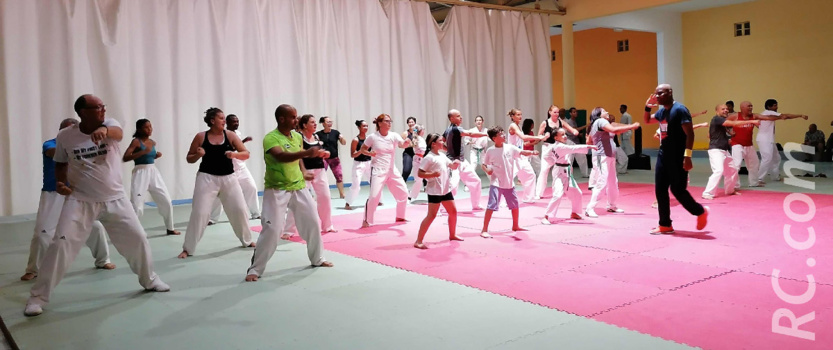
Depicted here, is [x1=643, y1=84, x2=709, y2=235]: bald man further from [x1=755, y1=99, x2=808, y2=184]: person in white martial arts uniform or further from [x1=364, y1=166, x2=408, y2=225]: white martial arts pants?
[x1=755, y1=99, x2=808, y2=184]: person in white martial arts uniform

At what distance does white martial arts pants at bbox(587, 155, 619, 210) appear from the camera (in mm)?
9414

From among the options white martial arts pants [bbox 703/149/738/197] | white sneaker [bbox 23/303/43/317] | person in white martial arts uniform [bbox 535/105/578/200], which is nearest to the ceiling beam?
person in white martial arts uniform [bbox 535/105/578/200]

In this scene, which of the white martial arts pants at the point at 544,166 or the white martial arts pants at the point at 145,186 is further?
the white martial arts pants at the point at 544,166

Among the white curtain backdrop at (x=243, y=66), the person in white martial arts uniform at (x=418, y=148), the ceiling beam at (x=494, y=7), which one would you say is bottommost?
the person in white martial arts uniform at (x=418, y=148)

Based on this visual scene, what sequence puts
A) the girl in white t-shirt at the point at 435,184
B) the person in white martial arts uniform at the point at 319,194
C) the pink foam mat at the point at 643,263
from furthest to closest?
the person in white martial arts uniform at the point at 319,194, the girl in white t-shirt at the point at 435,184, the pink foam mat at the point at 643,263

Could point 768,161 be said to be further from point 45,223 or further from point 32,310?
point 32,310

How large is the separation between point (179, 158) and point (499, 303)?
382 inches

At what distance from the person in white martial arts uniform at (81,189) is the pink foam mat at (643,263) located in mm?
2709

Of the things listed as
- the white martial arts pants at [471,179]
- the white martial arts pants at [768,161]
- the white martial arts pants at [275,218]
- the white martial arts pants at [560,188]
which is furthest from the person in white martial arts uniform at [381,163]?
the white martial arts pants at [768,161]

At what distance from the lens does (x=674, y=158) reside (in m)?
7.70

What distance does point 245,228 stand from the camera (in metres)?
7.69

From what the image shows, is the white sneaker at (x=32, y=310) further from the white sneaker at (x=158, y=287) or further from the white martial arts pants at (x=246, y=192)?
the white martial arts pants at (x=246, y=192)

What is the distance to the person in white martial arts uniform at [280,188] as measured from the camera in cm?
611

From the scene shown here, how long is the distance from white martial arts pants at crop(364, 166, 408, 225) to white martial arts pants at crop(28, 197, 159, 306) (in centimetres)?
404
